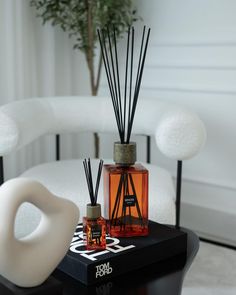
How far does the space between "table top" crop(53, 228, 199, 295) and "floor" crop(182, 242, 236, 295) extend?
661 mm

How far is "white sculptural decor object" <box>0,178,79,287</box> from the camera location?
0.90m

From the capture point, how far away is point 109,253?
43.1 inches

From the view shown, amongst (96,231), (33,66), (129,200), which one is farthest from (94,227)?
(33,66)

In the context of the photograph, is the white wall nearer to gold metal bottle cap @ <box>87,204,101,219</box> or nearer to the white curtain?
the white curtain

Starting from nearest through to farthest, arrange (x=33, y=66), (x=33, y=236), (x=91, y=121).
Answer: (x=33, y=236) → (x=91, y=121) → (x=33, y=66)

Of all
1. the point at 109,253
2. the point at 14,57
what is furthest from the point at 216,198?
the point at 109,253

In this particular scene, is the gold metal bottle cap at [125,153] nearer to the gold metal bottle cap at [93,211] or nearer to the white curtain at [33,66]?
the gold metal bottle cap at [93,211]

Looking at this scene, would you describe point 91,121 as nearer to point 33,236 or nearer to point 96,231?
point 96,231

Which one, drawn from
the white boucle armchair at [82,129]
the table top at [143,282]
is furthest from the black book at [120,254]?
the white boucle armchair at [82,129]

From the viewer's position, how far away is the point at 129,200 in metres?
1.21

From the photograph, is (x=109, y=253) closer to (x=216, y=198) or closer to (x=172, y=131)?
(x=172, y=131)

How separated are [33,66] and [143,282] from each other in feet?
5.51

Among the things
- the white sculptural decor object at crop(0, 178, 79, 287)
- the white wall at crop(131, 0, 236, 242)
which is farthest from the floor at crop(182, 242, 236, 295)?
→ the white sculptural decor object at crop(0, 178, 79, 287)

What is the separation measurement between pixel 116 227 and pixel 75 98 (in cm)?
98
